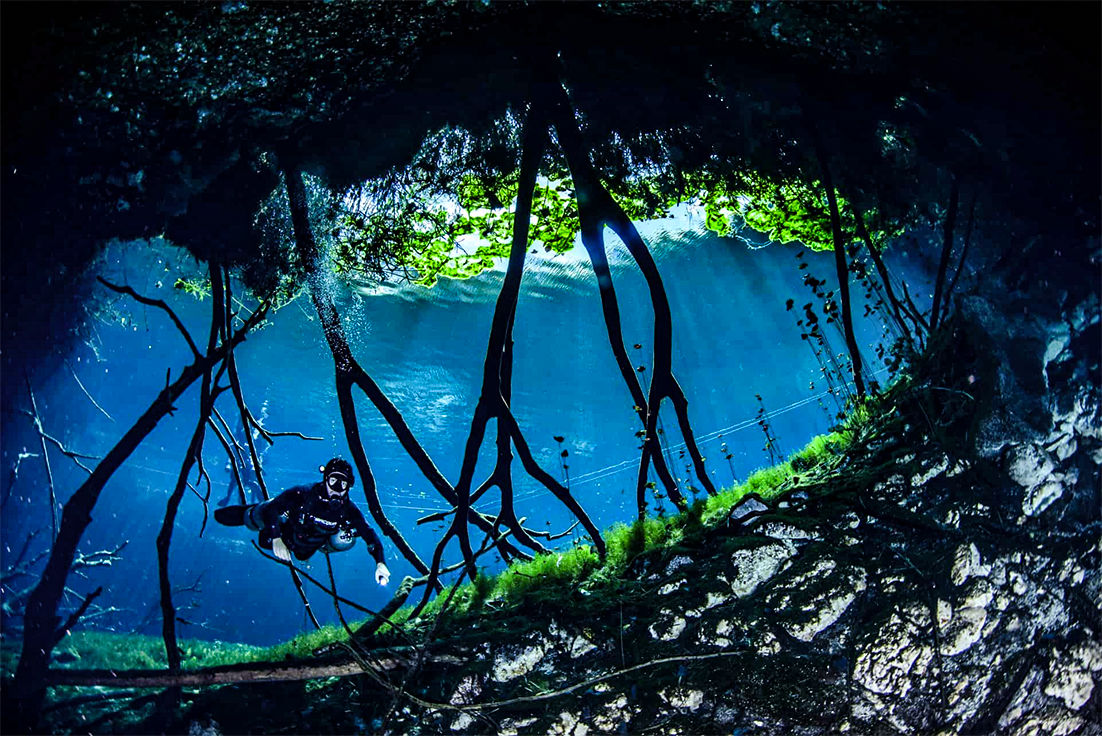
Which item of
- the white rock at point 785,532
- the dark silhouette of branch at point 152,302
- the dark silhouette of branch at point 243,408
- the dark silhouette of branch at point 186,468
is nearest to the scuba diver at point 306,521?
the dark silhouette of branch at point 243,408

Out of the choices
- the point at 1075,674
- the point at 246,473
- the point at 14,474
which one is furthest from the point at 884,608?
the point at 14,474

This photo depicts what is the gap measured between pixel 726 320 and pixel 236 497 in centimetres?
422

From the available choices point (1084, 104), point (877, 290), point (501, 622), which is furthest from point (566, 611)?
point (1084, 104)

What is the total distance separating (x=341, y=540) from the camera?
3.08m

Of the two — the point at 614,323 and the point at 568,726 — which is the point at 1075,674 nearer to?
the point at 568,726

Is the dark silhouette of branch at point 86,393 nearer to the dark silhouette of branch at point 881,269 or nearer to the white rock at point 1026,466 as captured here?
the dark silhouette of branch at point 881,269

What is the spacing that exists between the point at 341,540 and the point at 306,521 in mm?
241

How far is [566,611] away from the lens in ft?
9.32

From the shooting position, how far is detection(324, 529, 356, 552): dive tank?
3.08 meters

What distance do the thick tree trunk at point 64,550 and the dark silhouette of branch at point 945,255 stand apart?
4302 mm

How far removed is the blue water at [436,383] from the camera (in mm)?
3324

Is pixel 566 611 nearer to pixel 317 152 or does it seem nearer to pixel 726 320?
pixel 726 320

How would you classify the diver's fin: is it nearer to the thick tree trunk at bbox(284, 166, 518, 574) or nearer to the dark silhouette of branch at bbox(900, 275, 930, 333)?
the thick tree trunk at bbox(284, 166, 518, 574)

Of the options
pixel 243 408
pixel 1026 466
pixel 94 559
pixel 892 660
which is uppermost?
pixel 243 408
